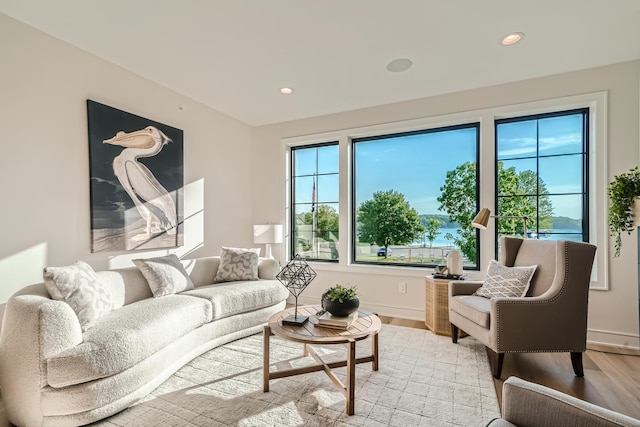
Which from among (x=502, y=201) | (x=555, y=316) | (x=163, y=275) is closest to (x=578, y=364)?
(x=555, y=316)

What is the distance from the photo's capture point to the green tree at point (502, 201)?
3.47 meters

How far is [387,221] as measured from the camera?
4.27 metres

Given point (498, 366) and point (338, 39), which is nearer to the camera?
point (498, 366)

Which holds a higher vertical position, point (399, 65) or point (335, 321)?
point (399, 65)

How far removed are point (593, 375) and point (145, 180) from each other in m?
4.44

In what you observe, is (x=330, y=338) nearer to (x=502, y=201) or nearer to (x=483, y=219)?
(x=483, y=219)

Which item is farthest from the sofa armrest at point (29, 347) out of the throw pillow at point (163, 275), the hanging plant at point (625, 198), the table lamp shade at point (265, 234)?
the hanging plant at point (625, 198)

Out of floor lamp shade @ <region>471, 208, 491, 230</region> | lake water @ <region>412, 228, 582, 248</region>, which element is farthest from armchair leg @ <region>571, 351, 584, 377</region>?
lake water @ <region>412, 228, 582, 248</region>

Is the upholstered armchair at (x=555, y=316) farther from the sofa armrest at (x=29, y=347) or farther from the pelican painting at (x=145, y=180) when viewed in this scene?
the pelican painting at (x=145, y=180)

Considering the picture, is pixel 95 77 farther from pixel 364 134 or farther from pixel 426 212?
pixel 426 212

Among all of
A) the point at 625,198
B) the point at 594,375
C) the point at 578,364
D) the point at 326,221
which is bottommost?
the point at 594,375

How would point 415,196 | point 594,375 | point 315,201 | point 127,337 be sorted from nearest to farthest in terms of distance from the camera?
1. point 127,337
2. point 594,375
3. point 415,196
4. point 315,201

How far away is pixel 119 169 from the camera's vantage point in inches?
123

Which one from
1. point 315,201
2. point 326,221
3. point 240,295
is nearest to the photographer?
point 240,295
